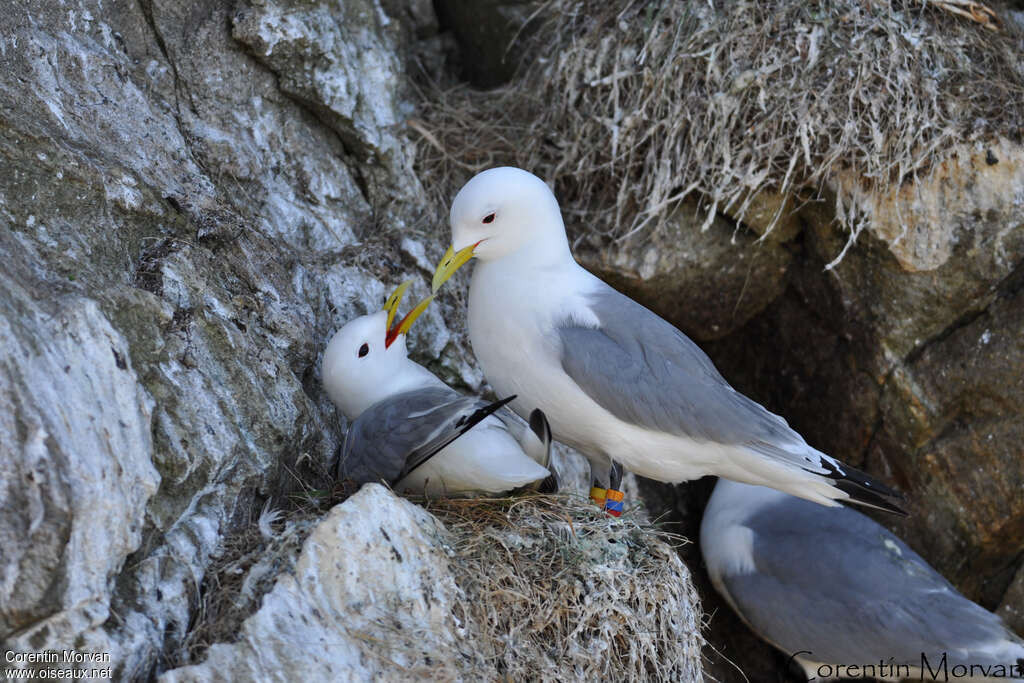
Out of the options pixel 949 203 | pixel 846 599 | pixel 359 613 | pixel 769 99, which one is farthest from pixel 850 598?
pixel 359 613

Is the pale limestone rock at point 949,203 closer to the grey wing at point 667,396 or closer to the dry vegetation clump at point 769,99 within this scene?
the dry vegetation clump at point 769,99

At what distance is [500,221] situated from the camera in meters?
3.24

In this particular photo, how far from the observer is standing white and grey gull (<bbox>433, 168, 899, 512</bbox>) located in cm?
308

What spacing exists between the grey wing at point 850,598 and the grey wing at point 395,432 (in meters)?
1.80

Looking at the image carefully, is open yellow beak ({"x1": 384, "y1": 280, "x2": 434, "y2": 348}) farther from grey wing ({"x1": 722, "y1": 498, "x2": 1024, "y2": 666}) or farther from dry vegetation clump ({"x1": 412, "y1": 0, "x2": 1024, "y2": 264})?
grey wing ({"x1": 722, "y1": 498, "x2": 1024, "y2": 666})

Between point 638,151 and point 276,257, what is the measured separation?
5.50 ft

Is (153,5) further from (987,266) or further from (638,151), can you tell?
(987,266)

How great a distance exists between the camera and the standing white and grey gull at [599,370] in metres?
3.08

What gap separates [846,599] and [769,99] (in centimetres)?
204

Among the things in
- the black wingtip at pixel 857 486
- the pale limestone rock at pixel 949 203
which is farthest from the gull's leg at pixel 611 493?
the pale limestone rock at pixel 949 203

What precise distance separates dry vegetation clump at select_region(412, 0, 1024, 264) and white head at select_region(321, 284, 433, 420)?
46.2 inches

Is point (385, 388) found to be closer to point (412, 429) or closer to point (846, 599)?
point (412, 429)

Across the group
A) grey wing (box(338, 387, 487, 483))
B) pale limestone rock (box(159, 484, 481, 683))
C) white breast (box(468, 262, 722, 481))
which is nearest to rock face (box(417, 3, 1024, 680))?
white breast (box(468, 262, 722, 481))

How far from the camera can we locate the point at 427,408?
10.1 feet
